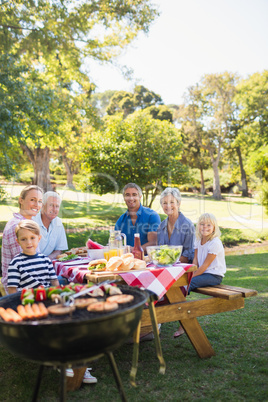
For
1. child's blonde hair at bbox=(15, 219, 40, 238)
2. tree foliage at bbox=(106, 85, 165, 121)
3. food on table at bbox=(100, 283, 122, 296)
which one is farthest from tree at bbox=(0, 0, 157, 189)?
tree foliage at bbox=(106, 85, 165, 121)

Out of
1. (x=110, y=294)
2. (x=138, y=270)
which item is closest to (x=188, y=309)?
(x=138, y=270)

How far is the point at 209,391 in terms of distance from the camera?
2.92 meters

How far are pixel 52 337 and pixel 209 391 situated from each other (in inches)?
66.7

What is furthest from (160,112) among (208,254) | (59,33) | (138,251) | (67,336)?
(67,336)

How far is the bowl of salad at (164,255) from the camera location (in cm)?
331

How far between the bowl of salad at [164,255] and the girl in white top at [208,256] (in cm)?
62

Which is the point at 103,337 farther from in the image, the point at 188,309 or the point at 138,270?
the point at 188,309

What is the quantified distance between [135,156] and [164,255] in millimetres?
10425

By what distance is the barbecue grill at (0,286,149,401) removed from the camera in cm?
187

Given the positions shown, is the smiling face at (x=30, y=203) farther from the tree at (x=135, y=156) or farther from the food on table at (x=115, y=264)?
the tree at (x=135, y=156)

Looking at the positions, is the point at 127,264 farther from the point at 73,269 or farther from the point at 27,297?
the point at 27,297

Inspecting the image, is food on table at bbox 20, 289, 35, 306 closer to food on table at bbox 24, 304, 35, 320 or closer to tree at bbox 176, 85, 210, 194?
food on table at bbox 24, 304, 35, 320

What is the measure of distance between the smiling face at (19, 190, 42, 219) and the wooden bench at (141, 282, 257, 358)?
1.74 m

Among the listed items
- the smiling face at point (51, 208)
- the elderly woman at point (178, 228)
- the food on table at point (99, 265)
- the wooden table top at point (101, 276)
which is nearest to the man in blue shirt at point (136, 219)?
the elderly woman at point (178, 228)
